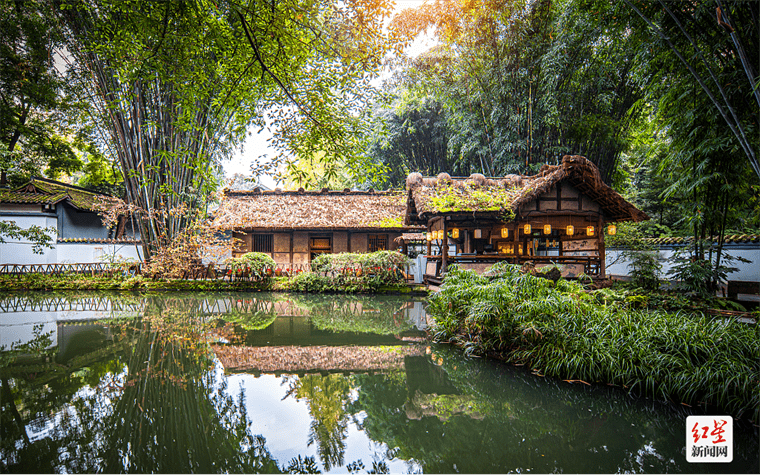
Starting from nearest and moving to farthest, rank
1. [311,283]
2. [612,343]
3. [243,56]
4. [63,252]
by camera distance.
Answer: [243,56] < [612,343] < [311,283] < [63,252]

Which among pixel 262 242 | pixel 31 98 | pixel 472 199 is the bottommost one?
pixel 262 242

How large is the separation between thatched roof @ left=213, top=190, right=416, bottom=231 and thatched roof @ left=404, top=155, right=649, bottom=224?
15.5 ft

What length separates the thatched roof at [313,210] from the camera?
47.6 ft

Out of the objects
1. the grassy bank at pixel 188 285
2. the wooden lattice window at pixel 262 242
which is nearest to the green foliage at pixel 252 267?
the grassy bank at pixel 188 285

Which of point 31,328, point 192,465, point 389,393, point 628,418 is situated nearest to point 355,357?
point 389,393

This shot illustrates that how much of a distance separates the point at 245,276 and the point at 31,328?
647 cm

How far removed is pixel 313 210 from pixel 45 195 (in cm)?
1211

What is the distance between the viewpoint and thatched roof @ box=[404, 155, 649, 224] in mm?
8734

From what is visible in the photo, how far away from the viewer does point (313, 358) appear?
168 inches

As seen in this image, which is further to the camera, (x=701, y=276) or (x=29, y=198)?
(x=29, y=198)

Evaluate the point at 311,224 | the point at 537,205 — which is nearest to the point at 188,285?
the point at 311,224

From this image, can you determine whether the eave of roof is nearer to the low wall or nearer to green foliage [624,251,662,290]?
the low wall

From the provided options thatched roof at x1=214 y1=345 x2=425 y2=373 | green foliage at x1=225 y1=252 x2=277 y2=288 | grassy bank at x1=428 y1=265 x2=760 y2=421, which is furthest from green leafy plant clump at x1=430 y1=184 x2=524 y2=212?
green foliage at x1=225 y1=252 x2=277 y2=288

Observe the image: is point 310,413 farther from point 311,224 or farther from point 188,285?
point 311,224
